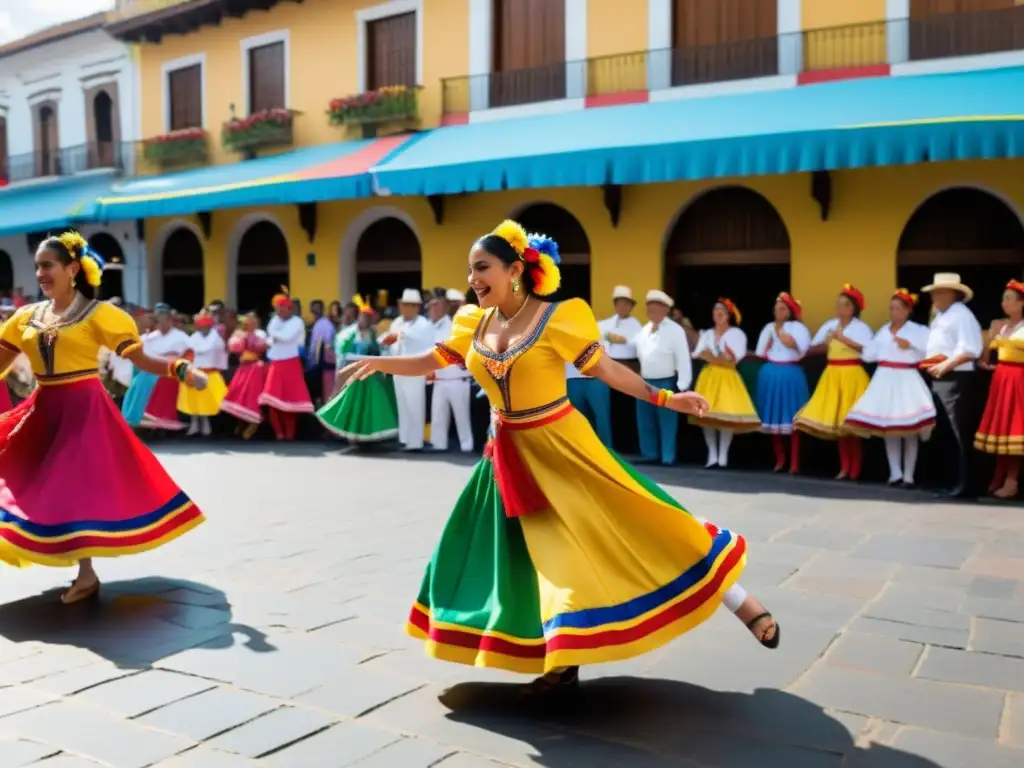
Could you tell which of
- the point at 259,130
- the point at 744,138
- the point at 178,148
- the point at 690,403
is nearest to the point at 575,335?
the point at 690,403

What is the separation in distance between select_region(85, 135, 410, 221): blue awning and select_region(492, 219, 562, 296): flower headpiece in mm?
9950

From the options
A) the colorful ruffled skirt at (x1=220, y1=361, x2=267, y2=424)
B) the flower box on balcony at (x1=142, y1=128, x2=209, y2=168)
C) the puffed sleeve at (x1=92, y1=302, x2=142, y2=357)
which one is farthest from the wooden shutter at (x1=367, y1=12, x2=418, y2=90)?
the puffed sleeve at (x1=92, y1=302, x2=142, y2=357)

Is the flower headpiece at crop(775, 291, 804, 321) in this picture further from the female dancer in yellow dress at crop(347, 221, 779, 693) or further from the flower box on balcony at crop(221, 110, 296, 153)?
the flower box on balcony at crop(221, 110, 296, 153)

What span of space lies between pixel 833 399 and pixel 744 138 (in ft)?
9.37

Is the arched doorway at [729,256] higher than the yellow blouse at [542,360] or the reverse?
higher

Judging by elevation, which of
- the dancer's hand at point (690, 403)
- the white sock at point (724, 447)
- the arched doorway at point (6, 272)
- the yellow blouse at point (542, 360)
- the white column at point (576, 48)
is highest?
the white column at point (576, 48)

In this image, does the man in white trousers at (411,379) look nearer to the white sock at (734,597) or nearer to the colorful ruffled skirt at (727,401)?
the colorful ruffled skirt at (727,401)

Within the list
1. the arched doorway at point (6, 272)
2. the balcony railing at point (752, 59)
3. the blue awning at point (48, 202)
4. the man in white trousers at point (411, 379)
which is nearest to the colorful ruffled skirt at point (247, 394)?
the man in white trousers at point (411, 379)

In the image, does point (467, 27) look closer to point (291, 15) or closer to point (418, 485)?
point (291, 15)

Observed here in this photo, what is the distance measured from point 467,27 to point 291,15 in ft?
12.8

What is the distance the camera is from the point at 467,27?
599 inches

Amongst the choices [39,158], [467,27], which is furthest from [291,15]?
[39,158]

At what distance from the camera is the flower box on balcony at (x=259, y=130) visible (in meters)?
17.4

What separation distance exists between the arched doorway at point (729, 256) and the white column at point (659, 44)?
5.11 ft
